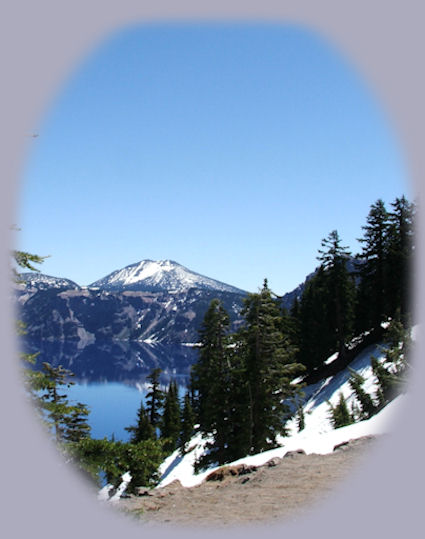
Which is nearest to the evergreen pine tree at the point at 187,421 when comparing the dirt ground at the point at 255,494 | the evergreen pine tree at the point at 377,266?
the evergreen pine tree at the point at 377,266

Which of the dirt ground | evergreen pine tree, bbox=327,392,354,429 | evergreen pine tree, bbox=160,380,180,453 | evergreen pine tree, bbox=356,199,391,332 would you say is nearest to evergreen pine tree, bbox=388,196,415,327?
evergreen pine tree, bbox=356,199,391,332

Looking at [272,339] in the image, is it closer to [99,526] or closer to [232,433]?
[232,433]

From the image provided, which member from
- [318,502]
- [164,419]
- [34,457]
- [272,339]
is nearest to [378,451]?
[318,502]

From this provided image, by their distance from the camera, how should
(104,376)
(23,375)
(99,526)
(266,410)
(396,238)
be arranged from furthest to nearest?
(104,376) → (396,238) → (266,410) → (23,375) → (99,526)

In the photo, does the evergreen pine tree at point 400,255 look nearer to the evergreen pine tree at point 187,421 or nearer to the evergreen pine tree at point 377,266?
the evergreen pine tree at point 377,266

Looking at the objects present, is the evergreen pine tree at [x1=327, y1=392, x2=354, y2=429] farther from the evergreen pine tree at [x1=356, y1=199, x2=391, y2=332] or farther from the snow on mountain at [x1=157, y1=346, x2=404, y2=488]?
the evergreen pine tree at [x1=356, y1=199, x2=391, y2=332]

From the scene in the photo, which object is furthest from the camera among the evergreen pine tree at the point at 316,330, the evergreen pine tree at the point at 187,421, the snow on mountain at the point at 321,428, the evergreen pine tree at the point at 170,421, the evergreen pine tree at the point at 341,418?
the evergreen pine tree at the point at 170,421
